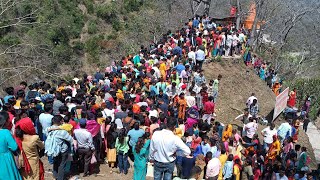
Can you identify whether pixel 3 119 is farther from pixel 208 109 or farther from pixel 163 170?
pixel 208 109

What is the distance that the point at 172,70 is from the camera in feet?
44.0

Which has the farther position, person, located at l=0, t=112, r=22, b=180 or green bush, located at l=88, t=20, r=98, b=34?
green bush, located at l=88, t=20, r=98, b=34

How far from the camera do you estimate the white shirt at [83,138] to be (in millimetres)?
7492

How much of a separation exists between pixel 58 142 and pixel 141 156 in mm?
1592

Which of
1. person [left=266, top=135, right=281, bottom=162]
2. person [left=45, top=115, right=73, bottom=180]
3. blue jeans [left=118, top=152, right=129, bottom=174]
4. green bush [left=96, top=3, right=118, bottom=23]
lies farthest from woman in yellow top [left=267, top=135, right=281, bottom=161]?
green bush [left=96, top=3, right=118, bottom=23]

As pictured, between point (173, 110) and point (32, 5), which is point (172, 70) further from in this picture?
point (32, 5)

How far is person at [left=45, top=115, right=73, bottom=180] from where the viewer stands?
6.86 meters

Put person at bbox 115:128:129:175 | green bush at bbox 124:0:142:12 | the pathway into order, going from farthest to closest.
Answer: green bush at bbox 124:0:142:12
the pathway
person at bbox 115:128:129:175

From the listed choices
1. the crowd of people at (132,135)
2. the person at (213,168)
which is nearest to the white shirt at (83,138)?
the crowd of people at (132,135)

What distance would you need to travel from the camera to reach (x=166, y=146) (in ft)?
20.1

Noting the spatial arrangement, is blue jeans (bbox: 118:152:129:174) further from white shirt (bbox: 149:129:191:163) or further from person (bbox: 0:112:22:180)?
person (bbox: 0:112:22:180)

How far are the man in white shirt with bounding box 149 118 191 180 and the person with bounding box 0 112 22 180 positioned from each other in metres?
2.09

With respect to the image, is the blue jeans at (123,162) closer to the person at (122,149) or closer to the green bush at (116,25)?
the person at (122,149)

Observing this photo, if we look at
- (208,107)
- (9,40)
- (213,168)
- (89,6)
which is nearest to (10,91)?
(213,168)
